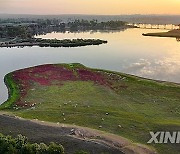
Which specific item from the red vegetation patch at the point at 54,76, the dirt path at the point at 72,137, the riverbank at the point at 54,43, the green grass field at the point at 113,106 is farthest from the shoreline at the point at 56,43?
the dirt path at the point at 72,137

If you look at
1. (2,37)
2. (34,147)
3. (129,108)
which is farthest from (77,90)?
(2,37)

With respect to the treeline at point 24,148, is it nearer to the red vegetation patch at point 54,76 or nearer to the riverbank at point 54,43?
the red vegetation patch at point 54,76

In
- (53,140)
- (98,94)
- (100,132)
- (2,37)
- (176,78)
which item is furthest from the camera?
(2,37)

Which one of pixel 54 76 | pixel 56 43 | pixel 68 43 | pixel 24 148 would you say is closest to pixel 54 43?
pixel 56 43

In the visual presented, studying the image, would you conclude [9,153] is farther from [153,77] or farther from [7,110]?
[153,77]

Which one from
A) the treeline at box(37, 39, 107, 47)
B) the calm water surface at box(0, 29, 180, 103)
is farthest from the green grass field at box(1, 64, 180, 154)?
the treeline at box(37, 39, 107, 47)

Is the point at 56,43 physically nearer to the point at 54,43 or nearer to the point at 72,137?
the point at 54,43

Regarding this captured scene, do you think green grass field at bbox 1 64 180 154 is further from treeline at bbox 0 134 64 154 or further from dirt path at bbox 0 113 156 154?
treeline at bbox 0 134 64 154
